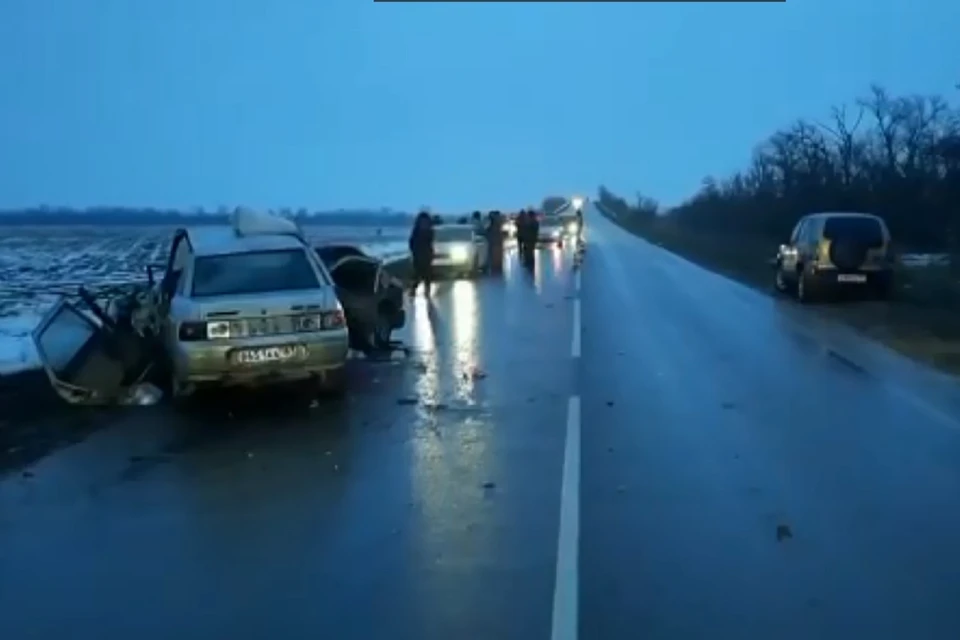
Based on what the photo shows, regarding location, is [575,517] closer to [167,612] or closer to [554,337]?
[167,612]

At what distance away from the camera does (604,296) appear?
1163 inches

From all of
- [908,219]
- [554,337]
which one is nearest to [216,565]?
[554,337]

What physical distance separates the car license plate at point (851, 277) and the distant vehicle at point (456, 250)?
1354 centimetres

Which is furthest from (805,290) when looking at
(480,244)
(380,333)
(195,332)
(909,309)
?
(195,332)

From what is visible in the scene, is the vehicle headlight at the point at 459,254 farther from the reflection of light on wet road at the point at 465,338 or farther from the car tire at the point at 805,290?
the car tire at the point at 805,290

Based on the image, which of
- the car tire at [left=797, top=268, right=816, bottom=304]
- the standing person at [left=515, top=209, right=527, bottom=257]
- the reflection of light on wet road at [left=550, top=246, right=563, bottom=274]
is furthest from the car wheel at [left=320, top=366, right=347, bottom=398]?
the standing person at [left=515, top=209, right=527, bottom=257]

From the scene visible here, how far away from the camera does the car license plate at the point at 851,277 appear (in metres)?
26.3

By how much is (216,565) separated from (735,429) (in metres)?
5.51

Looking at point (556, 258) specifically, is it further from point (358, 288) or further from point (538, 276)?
point (358, 288)

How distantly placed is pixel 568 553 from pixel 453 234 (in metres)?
31.9

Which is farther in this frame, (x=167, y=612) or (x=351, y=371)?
(x=351, y=371)

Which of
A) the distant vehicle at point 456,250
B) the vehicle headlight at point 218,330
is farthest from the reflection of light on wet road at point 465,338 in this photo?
the distant vehicle at point 456,250

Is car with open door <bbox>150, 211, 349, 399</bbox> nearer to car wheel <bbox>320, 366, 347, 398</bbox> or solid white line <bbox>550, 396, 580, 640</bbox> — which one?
car wheel <bbox>320, 366, 347, 398</bbox>

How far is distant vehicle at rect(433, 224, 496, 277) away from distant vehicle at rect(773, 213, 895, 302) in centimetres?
1266
